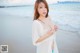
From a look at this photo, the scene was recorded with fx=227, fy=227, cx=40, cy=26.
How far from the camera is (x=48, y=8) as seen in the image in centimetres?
242

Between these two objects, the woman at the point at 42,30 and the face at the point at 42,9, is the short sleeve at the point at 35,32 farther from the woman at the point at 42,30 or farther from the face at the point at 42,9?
the face at the point at 42,9

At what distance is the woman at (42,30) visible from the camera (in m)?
2.37

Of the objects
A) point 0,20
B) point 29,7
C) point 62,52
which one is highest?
point 29,7

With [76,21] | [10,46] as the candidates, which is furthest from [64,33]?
[10,46]

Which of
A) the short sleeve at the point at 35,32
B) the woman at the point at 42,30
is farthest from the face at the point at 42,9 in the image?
the short sleeve at the point at 35,32

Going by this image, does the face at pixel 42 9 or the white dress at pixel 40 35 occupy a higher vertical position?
the face at pixel 42 9

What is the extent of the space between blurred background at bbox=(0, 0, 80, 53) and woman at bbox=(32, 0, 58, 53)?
0.06m

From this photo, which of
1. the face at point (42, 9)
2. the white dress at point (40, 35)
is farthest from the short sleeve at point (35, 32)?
the face at point (42, 9)

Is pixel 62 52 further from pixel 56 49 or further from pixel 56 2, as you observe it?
pixel 56 2

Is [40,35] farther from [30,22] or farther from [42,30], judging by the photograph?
[30,22]

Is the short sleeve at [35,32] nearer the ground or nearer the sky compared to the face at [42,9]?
nearer the ground

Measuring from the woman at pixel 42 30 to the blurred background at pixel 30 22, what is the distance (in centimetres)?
6

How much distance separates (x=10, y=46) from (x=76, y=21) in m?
0.77

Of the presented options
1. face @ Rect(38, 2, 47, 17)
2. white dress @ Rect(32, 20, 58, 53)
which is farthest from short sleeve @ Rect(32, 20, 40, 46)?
face @ Rect(38, 2, 47, 17)
